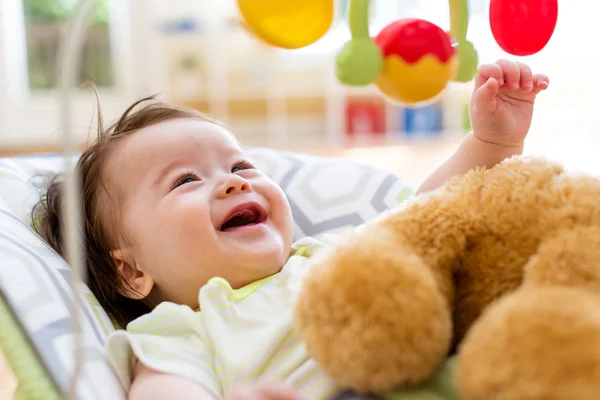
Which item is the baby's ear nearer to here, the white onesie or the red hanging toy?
the white onesie

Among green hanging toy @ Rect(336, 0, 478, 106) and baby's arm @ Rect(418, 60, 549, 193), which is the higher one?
green hanging toy @ Rect(336, 0, 478, 106)

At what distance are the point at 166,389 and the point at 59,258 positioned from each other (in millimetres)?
308

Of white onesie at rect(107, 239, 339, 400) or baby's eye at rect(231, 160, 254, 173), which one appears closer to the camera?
white onesie at rect(107, 239, 339, 400)

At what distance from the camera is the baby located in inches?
26.9

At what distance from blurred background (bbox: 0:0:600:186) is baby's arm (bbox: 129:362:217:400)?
2777 millimetres

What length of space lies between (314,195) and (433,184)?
0.32 metres

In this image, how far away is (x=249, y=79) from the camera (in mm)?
4023

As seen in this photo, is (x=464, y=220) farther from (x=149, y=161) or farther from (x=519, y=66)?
(x=149, y=161)

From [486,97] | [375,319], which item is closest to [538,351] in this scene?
[375,319]

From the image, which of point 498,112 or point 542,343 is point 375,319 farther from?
point 498,112

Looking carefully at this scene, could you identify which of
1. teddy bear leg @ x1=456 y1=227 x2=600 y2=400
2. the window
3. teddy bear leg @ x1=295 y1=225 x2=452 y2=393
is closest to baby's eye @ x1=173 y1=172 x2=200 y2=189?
teddy bear leg @ x1=295 y1=225 x2=452 y2=393

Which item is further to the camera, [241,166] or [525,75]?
[241,166]

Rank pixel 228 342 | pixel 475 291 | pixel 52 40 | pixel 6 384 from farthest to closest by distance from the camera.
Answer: pixel 52 40, pixel 6 384, pixel 228 342, pixel 475 291

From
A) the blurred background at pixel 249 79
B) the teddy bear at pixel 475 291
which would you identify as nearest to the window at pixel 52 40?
the blurred background at pixel 249 79
